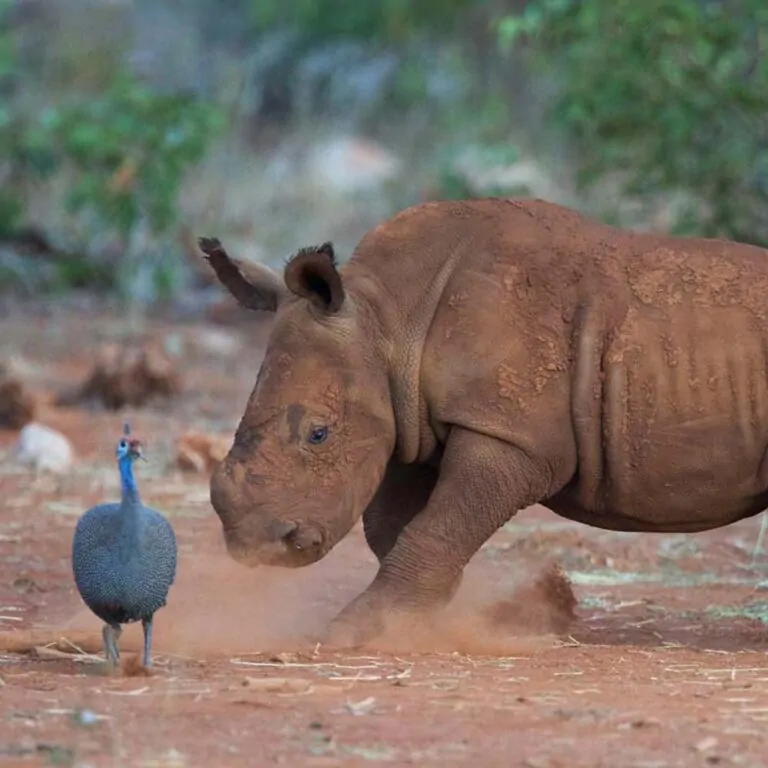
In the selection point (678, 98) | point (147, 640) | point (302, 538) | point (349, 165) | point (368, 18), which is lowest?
point (147, 640)

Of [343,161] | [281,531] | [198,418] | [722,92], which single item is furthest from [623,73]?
[343,161]

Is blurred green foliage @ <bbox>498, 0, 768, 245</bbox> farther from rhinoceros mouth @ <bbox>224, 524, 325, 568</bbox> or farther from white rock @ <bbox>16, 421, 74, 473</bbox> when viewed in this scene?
rhinoceros mouth @ <bbox>224, 524, 325, 568</bbox>

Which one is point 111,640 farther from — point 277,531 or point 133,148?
point 133,148

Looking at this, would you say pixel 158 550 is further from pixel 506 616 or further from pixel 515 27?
pixel 515 27

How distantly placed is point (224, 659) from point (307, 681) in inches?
30.1

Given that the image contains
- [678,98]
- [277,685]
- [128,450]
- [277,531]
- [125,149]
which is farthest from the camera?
[125,149]

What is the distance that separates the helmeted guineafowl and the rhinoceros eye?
0.68m

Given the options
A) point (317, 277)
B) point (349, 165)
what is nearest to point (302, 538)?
point (317, 277)

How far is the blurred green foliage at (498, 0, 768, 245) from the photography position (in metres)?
12.4

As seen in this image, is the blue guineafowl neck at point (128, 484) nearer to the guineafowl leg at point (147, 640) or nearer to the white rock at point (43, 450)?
the guineafowl leg at point (147, 640)

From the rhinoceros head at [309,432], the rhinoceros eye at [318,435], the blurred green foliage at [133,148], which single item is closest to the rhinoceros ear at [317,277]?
the rhinoceros head at [309,432]

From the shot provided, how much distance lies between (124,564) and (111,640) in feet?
0.87

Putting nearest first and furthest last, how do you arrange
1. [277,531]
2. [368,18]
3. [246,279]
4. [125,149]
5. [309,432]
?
1. [277,531]
2. [309,432]
3. [246,279]
4. [125,149]
5. [368,18]

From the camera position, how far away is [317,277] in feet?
21.9
